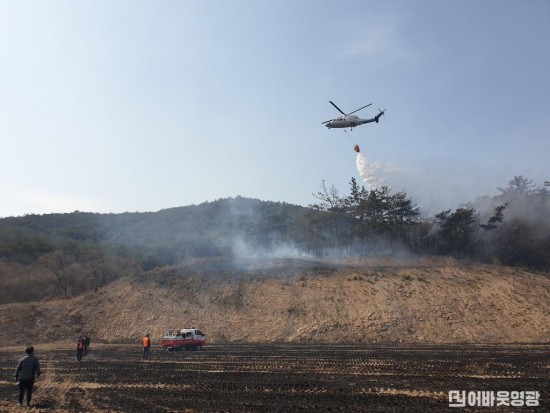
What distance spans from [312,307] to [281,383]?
3391 centimetres

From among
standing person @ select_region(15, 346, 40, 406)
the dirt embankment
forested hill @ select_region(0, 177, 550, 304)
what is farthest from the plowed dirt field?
forested hill @ select_region(0, 177, 550, 304)

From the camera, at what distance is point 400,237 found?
78.3 meters

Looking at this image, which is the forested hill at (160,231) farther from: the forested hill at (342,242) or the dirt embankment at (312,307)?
the dirt embankment at (312,307)

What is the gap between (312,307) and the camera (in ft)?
173

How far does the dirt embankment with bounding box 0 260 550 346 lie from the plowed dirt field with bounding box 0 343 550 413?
61.4 feet

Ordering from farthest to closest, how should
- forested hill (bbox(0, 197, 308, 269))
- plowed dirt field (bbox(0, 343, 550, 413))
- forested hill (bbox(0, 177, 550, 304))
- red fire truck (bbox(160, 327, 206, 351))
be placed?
forested hill (bbox(0, 197, 308, 269)), forested hill (bbox(0, 177, 550, 304)), red fire truck (bbox(160, 327, 206, 351)), plowed dirt field (bbox(0, 343, 550, 413))

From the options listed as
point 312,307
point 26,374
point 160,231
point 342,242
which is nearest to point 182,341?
point 312,307

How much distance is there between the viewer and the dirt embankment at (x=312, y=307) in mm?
47656

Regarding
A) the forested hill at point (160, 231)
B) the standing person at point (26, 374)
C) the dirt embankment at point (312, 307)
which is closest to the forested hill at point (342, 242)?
the forested hill at point (160, 231)

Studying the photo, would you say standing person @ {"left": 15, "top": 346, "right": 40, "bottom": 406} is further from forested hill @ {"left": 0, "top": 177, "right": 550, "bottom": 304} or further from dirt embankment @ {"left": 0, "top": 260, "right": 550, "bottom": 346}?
forested hill @ {"left": 0, "top": 177, "right": 550, "bottom": 304}

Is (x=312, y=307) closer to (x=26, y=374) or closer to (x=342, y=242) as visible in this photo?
(x=342, y=242)

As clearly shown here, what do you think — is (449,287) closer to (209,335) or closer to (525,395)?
(209,335)

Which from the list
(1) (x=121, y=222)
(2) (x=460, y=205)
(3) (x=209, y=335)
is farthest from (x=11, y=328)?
(1) (x=121, y=222)

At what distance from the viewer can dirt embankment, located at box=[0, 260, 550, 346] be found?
4766cm
